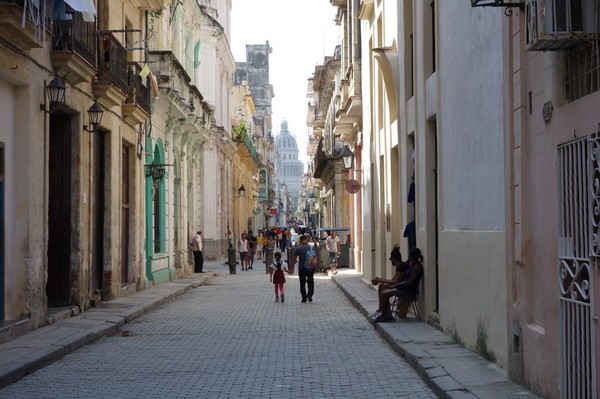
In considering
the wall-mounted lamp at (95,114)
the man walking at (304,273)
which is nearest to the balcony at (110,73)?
the wall-mounted lamp at (95,114)

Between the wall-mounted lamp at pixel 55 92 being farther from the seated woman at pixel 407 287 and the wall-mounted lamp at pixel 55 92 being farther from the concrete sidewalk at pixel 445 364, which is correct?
the concrete sidewalk at pixel 445 364

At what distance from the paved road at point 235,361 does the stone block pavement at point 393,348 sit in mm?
145

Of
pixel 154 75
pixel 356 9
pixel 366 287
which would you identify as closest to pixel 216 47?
pixel 356 9

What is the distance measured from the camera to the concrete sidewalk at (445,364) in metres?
8.70

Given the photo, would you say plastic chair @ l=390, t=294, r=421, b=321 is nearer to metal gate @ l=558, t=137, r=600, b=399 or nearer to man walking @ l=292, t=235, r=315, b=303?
man walking @ l=292, t=235, r=315, b=303

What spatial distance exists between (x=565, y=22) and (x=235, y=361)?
638 cm

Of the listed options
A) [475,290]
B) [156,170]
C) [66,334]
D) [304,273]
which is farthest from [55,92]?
[156,170]

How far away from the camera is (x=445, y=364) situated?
1044cm

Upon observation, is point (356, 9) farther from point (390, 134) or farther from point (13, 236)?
point (13, 236)

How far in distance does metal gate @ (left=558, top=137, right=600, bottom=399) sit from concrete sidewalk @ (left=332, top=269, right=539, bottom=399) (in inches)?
45.6

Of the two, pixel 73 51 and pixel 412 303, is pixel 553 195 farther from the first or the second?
pixel 73 51

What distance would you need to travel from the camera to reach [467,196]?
1192cm

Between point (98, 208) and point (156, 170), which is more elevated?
point (156, 170)

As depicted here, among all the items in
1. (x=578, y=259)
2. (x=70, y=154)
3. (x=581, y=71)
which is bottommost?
(x=578, y=259)
